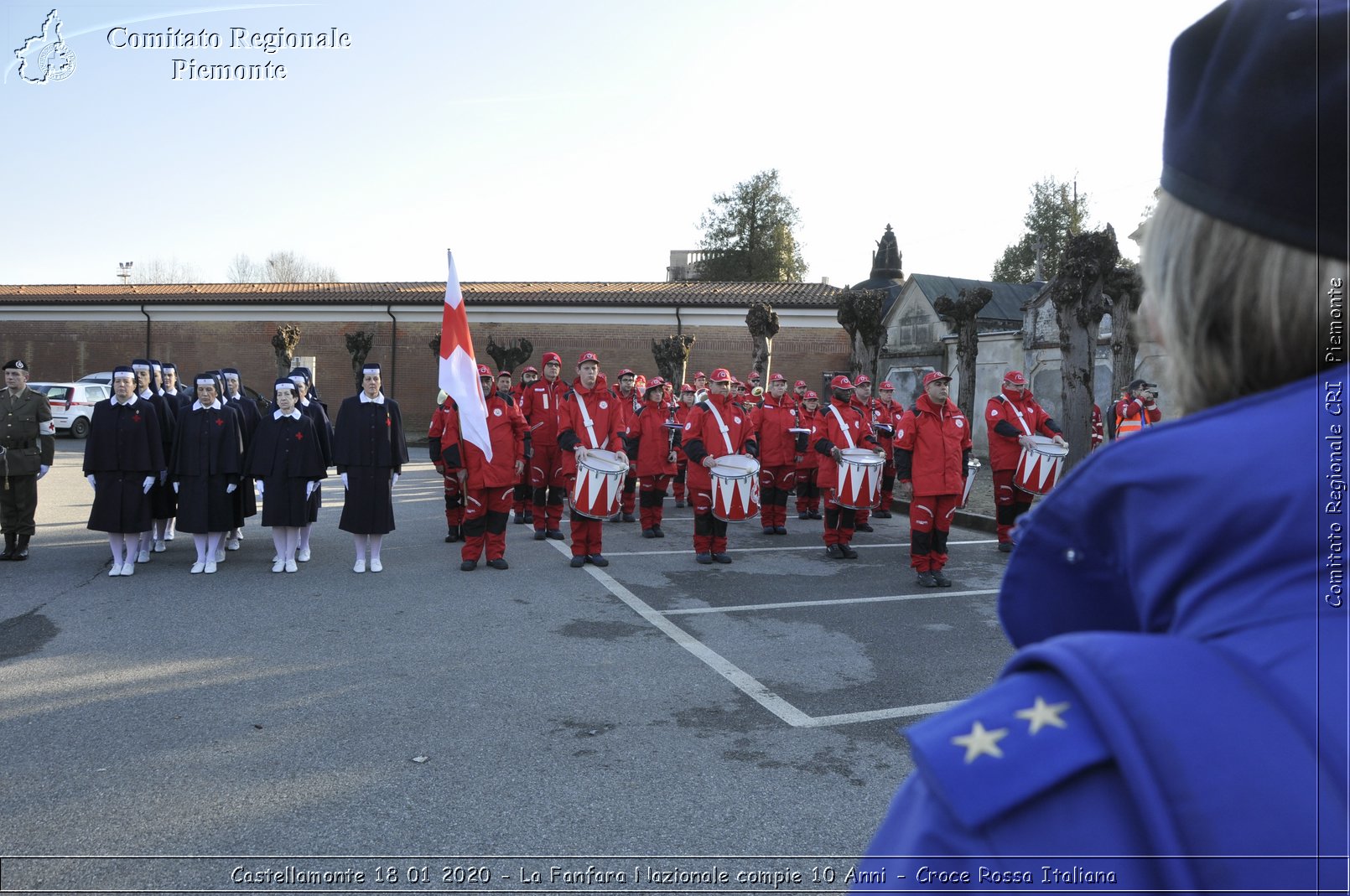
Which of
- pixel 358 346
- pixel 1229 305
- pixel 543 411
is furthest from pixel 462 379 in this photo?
pixel 358 346

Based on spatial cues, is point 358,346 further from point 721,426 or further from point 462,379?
point 462,379

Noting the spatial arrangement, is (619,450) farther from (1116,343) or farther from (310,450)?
(1116,343)

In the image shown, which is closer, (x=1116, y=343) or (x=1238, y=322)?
(x=1238, y=322)

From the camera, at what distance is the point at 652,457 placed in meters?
13.3

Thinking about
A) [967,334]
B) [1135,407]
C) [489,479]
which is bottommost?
[489,479]

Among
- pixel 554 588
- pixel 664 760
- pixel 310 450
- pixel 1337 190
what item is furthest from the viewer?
pixel 310 450

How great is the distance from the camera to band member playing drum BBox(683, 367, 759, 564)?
10734 millimetres

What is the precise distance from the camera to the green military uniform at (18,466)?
400 inches

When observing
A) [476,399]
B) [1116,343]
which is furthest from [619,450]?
[1116,343]

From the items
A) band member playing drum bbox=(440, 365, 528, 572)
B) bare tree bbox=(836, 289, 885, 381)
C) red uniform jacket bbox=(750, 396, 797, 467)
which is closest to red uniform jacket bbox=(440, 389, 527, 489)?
band member playing drum bbox=(440, 365, 528, 572)

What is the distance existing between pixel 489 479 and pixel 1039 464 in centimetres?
666

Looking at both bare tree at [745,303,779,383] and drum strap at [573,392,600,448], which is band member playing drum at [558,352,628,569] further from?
bare tree at [745,303,779,383]

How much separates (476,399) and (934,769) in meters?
8.95

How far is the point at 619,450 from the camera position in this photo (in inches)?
436
